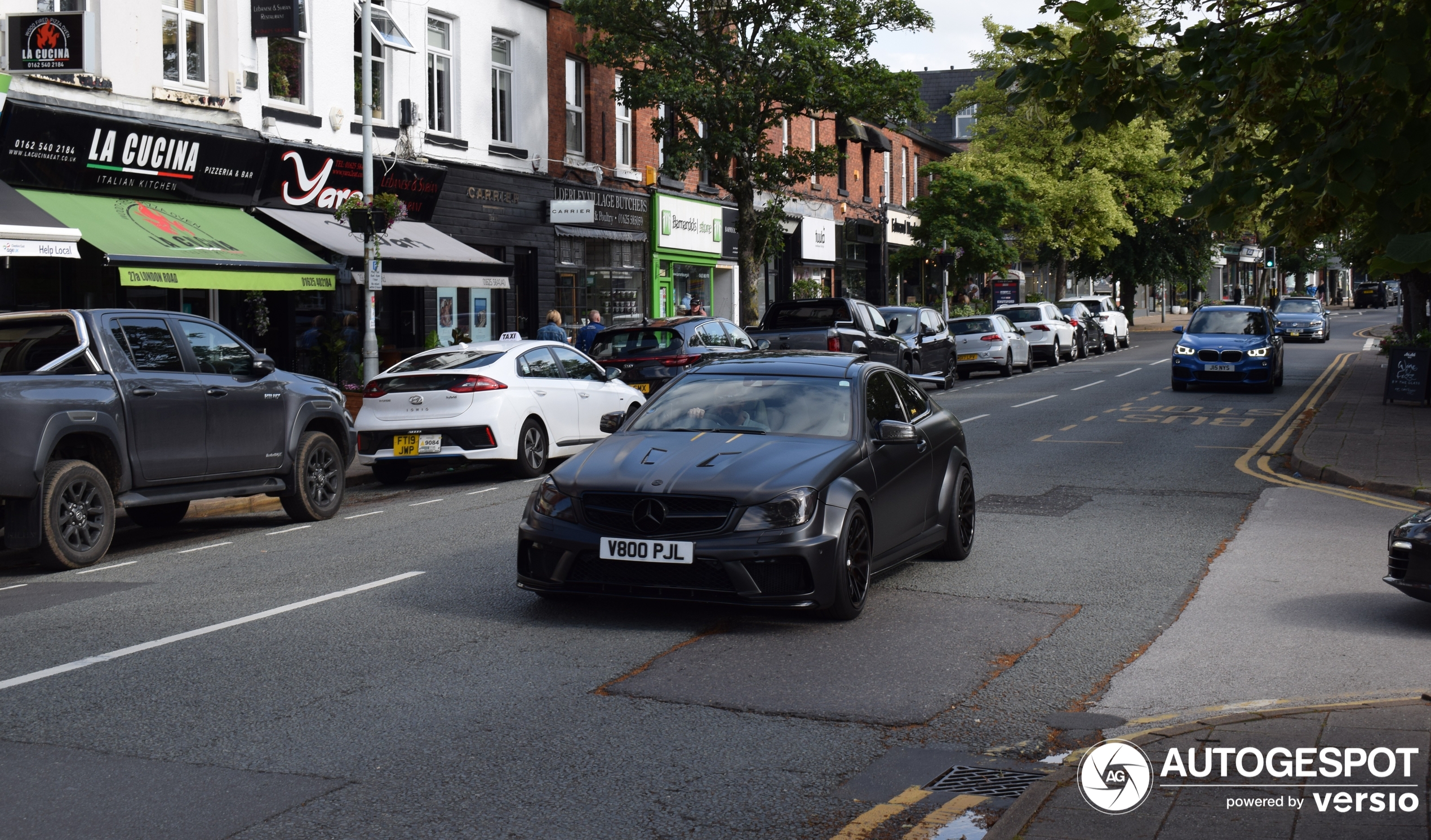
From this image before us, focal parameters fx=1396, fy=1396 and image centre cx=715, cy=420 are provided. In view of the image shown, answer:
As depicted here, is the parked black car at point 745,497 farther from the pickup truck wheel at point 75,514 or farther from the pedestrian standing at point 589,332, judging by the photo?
the pedestrian standing at point 589,332

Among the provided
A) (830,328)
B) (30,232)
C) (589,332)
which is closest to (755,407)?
(30,232)

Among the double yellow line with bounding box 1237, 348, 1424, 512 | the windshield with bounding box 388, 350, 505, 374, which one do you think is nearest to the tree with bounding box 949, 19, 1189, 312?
the double yellow line with bounding box 1237, 348, 1424, 512

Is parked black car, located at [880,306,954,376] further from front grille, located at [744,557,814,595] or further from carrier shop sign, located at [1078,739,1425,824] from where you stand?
carrier shop sign, located at [1078,739,1425,824]

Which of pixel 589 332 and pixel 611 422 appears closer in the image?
pixel 611 422

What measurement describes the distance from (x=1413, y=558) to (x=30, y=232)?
1445cm

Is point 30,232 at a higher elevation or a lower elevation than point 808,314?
higher

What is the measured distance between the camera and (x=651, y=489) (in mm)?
7309

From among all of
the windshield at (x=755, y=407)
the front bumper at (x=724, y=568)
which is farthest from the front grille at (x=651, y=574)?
the windshield at (x=755, y=407)

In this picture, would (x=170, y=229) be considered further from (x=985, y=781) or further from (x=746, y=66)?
(x=985, y=781)

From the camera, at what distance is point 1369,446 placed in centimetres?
1653

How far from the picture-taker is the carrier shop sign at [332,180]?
69.3 feet

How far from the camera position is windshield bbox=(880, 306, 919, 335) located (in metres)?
28.9

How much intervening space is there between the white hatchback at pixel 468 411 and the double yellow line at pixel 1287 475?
302 inches

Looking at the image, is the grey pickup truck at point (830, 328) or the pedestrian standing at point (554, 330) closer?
the pedestrian standing at point (554, 330)
